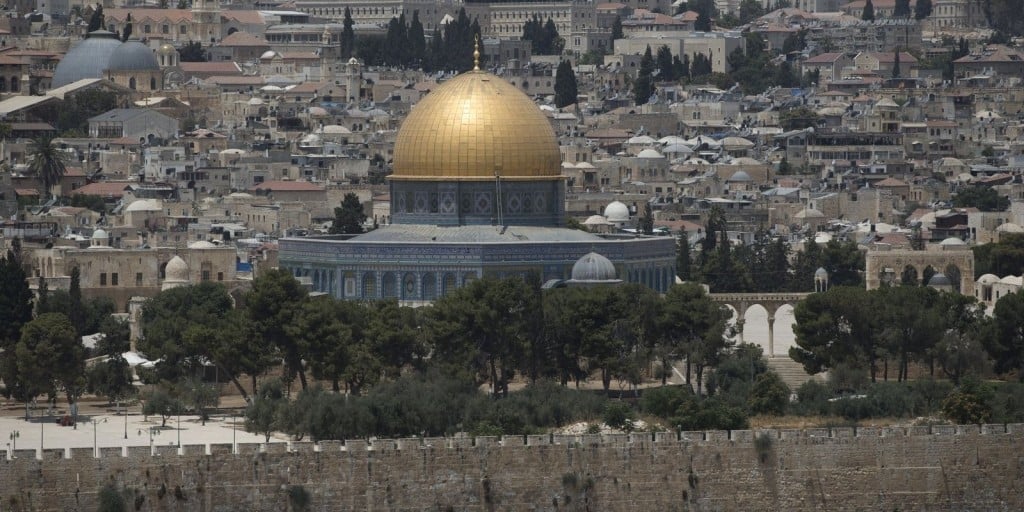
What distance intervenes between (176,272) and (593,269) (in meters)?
10.6

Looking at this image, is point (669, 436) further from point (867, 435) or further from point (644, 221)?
point (644, 221)

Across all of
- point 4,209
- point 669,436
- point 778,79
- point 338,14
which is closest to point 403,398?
point 669,436

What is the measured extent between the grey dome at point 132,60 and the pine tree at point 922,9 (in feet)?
181

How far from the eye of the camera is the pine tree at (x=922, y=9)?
7303 inches

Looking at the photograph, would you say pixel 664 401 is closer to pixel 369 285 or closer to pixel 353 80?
pixel 369 285

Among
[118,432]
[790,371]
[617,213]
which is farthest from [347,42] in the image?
[118,432]

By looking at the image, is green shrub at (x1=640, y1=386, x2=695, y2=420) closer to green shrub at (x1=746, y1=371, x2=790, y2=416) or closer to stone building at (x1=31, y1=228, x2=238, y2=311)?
green shrub at (x1=746, y1=371, x2=790, y2=416)

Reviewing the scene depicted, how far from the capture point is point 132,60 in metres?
138

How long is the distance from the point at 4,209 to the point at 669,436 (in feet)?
164

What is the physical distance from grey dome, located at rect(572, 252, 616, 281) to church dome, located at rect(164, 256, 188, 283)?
959 centimetres

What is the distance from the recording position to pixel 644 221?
95188 millimetres

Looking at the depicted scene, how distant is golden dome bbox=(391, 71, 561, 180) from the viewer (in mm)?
77125

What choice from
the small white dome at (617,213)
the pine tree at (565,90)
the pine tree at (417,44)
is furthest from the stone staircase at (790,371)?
the pine tree at (417,44)

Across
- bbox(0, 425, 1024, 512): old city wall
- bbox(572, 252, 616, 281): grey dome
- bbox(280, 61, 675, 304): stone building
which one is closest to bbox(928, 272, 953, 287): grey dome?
bbox(280, 61, 675, 304): stone building
